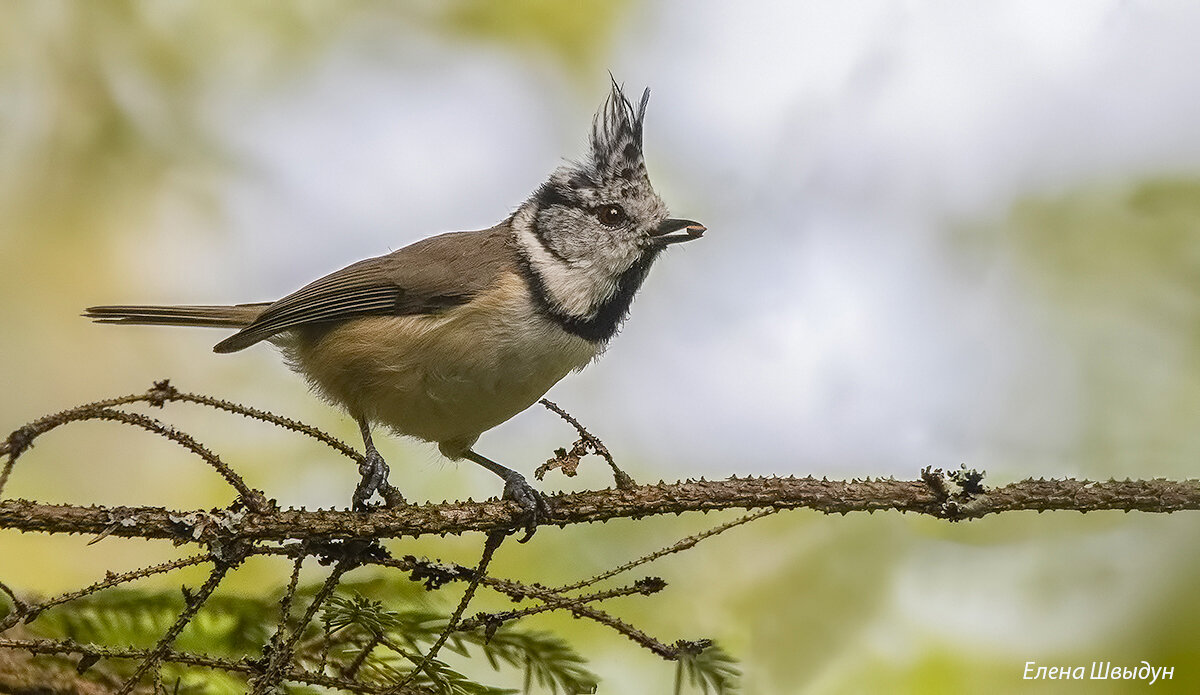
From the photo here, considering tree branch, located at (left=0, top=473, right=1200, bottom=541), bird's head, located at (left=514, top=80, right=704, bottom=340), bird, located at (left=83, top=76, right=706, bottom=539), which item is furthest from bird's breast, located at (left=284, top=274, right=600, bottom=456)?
tree branch, located at (left=0, top=473, right=1200, bottom=541)

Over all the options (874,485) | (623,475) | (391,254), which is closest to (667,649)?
(623,475)

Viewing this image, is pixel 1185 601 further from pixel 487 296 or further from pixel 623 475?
pixel 487 296

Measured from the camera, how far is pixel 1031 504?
220cm

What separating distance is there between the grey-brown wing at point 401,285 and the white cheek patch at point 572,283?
0.11 m

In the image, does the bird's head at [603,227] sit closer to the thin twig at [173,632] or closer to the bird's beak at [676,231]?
the bird's beak at [676,231]

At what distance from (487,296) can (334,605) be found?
133 cm

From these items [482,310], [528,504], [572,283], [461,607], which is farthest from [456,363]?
[461,607]

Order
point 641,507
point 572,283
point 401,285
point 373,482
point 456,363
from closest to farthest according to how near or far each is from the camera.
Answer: point 641,507 → point 373,482 → point 456,363 → point 572,283 → point 401,285

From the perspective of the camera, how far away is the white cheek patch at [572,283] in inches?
133

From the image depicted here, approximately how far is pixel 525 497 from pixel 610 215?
1.21 metres

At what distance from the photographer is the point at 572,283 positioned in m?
3.45

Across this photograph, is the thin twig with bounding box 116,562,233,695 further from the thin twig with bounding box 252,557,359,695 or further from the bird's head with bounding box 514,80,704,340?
the bird's head with bounding box 514,80,704,340

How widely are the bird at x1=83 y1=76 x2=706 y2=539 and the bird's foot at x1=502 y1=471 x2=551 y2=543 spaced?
0.06 feet

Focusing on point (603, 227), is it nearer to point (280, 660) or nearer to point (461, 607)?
point (461, 607)
